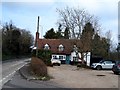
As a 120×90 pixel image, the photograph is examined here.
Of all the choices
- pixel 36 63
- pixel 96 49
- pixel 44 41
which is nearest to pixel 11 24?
pixel 44 41

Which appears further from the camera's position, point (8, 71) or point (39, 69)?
point (8, 71)

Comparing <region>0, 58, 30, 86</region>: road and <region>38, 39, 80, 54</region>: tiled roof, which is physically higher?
<region>38, 39, 80, 54</region>: tiled roof

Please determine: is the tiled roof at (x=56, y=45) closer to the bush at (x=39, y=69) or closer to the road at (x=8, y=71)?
the road at (x=8, y=71)

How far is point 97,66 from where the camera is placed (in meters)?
50.6

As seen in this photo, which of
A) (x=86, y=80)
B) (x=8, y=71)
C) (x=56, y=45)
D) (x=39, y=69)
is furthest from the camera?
(x=56, y=45)

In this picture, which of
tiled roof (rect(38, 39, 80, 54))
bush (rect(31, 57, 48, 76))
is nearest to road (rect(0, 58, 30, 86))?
bush (rect(31, 57, 48, 76))

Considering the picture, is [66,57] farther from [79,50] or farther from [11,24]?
[11,24]

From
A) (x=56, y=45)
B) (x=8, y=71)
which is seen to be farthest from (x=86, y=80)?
(x=56, y=45)

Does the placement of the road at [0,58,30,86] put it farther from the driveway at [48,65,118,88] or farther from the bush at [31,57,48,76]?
the driveway at [48,65,118,88]

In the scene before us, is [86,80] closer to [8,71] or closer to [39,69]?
[39,69]

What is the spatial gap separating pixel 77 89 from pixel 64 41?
6647 centimetres

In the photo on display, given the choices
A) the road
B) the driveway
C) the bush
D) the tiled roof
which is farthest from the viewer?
the tiled roof

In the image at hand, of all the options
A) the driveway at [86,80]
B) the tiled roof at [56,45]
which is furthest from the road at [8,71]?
the tiled roof at [56,45]

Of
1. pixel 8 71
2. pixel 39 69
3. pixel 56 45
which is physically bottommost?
pixel 8 71
